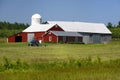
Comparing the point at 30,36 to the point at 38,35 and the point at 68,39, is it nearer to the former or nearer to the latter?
the point at 38,35

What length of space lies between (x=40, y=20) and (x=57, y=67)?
230ft

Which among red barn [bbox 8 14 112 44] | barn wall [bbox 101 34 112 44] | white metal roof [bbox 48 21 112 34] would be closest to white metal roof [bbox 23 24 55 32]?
red barn [bbox 8 14 112 44]

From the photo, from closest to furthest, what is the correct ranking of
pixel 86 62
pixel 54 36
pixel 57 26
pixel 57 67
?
1. pixel 57 67
2. pixel 86 62
3. pixel 54 36
4. pixel 57 26

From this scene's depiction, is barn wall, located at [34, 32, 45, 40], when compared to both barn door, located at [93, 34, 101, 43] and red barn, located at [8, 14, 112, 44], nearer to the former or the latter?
red barn, located at [8, 14, 112, 44]

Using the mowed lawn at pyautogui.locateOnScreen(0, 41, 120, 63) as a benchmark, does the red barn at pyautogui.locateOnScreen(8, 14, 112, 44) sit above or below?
above

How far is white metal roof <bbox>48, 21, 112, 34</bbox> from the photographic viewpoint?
85500 millimetres

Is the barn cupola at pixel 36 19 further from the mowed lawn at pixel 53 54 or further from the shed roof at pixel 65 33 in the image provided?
the mowed lawn at pixel 53 54

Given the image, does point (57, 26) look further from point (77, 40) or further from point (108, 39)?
point (108, 39)

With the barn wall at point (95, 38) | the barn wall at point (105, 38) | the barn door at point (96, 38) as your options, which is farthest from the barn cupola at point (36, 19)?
the barn wall at point (105, 38)

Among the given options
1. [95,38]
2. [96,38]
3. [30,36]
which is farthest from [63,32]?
[96,38]

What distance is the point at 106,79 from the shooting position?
15125 mm

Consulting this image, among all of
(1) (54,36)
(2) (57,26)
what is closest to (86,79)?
(1) (54,36)

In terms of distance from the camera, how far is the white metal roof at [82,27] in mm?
85500

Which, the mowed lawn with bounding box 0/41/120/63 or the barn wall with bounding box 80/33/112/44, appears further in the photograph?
the barn wall with bounding box 80/33/112/44
